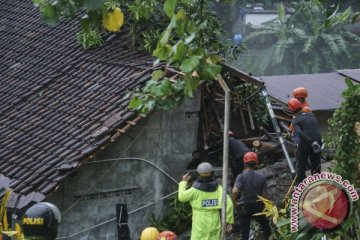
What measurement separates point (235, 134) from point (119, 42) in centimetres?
273

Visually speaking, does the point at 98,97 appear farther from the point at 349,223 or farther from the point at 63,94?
the point at 349,223

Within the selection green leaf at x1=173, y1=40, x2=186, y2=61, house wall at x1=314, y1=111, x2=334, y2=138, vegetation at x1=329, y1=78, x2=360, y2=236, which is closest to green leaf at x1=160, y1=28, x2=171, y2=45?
green leaf at x1=173, y1=40, x2=186, y2=61

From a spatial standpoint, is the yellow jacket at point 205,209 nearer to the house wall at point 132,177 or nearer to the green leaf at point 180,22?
the house wall at point 132,177

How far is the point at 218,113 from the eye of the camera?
12.6 meters

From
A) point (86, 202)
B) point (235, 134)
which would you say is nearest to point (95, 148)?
point (86, 202)

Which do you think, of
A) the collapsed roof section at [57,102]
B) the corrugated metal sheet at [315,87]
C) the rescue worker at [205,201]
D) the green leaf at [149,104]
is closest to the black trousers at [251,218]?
the rescue worker at [205,201]

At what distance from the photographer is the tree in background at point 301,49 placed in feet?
90.5

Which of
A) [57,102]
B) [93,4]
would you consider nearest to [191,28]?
[93,4]

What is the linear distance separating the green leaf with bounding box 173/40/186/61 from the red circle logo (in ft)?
5.94

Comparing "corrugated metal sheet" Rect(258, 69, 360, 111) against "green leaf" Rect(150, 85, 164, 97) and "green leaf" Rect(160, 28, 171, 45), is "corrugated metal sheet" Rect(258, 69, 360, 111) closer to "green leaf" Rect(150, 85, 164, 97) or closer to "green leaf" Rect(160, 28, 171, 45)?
"green leaf" Rect(150, 85, 164, 97)

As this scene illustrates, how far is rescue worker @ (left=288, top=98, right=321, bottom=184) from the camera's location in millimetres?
10727

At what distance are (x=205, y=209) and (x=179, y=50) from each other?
220 inches

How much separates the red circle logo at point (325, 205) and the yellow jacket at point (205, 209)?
4.00m

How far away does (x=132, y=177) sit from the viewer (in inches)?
454
